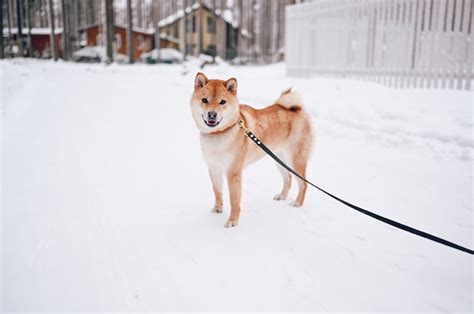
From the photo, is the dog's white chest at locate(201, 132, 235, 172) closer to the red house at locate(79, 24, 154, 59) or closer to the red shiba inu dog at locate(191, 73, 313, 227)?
the red shiba inu dog at locate(191, 73, 313, 227)

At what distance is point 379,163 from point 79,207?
156 inches

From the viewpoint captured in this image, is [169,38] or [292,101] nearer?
[292,101]

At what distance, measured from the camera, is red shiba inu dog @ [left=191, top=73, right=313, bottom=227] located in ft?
9.59

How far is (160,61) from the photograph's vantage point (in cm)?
2812

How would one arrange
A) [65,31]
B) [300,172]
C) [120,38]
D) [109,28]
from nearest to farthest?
[300,172] < [65,31] < [109,28] < [120,38]

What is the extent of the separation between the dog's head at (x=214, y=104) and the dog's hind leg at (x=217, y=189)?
514 mm

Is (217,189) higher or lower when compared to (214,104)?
lower

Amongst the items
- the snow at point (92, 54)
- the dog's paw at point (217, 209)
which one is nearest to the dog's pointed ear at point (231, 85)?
the dog's paw at point (217, 209)

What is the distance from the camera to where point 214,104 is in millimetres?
2865

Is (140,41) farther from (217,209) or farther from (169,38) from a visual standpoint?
(217,209)

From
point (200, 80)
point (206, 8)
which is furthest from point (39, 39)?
point (206, 8)

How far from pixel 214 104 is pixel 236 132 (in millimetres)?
372

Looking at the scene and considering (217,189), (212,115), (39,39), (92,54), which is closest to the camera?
(212,115)

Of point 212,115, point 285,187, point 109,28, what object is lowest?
point 285,187
